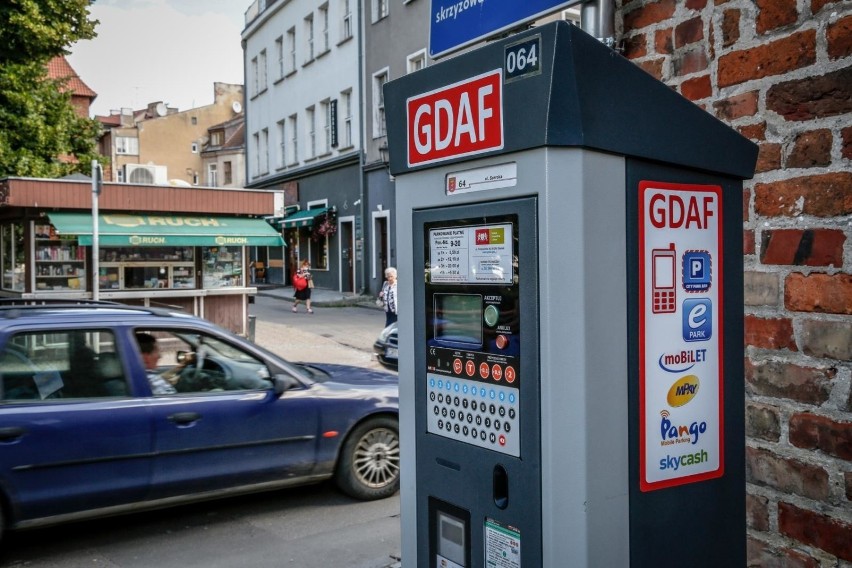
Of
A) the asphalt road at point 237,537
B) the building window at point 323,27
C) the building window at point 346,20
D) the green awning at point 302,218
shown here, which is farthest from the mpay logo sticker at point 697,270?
the building window at point 323,27

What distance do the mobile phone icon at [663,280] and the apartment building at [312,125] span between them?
25.3m

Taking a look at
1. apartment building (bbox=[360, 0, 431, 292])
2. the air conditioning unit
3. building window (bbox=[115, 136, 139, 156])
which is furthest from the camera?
building window (bbox=[115, 136, 139, 156])

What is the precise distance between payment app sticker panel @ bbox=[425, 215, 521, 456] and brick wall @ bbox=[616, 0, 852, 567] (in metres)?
0.87

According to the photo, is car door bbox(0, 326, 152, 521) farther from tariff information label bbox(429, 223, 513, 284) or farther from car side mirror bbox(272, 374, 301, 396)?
tariff information label bbox(429, 223, 513, 284)

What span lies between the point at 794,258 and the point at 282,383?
4.16 m

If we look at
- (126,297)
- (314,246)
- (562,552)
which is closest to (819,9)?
(562,552)

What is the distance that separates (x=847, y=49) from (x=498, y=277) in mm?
1171

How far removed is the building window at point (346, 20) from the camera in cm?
2795

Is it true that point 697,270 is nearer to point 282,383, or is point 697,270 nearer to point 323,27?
point 282,383

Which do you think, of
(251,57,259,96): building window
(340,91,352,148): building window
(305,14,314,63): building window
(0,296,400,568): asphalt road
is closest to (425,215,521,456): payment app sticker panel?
(0,296,400,568): asphalt road

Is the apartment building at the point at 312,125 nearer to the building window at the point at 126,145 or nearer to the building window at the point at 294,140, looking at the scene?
the building window at the point at 294,140

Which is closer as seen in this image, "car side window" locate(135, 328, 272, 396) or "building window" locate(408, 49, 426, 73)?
"car side window" locate(135, 328, 272, 396)

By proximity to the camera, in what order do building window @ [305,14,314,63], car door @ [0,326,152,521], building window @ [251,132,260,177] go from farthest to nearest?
building window @ [251,132,260,177] < building window @ [305,14,314,63] < car door @ [0,326,152,521]

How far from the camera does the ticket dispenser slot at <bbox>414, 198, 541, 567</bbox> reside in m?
2.08
